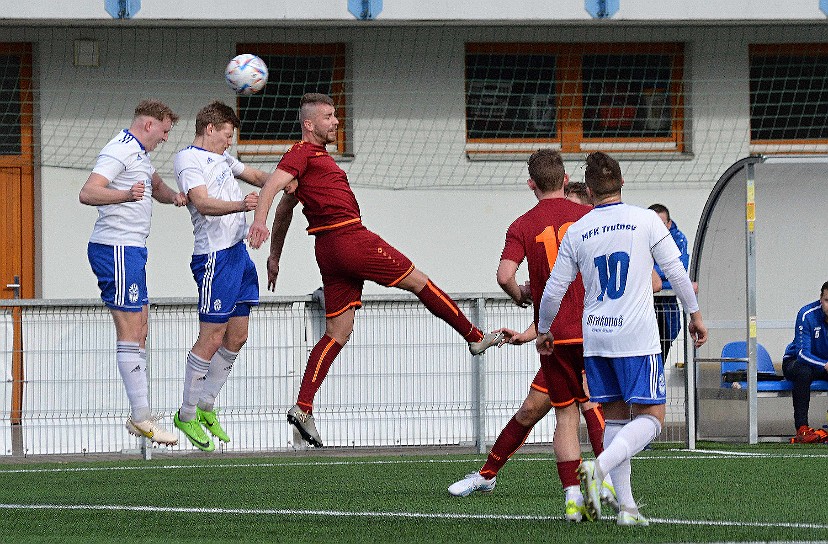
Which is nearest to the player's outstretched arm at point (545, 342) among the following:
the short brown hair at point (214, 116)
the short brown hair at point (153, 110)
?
the short brown hair at point (153, 110)

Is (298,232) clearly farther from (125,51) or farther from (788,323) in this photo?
(788,323)

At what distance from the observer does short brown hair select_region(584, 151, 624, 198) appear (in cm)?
680

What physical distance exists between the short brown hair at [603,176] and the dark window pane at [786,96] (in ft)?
33.1

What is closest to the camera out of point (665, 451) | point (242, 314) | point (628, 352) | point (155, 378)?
point (628, 352)

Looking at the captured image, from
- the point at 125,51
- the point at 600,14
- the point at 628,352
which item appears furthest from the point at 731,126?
the point at 628,352

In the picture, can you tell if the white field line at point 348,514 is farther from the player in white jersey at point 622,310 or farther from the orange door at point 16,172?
the orange door at point 16,172

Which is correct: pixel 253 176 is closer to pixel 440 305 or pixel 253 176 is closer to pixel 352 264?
pixel 352 264

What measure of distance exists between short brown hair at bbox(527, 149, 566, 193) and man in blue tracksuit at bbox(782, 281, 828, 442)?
601cm

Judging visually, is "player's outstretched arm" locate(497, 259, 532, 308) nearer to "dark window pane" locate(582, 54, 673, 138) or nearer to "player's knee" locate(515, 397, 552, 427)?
"player's knee" locate(515, 397, 552, 427)

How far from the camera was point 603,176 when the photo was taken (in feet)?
22.3

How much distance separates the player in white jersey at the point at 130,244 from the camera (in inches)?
377

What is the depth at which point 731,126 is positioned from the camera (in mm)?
16391

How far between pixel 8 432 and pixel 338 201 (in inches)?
194

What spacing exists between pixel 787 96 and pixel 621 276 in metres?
10.6
